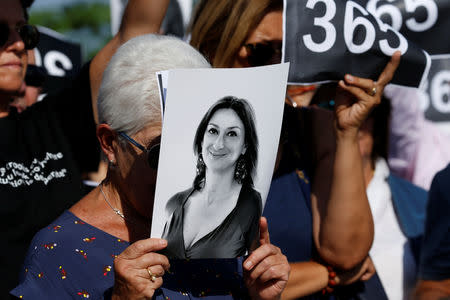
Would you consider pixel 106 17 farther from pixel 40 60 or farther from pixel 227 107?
pixel 227 107

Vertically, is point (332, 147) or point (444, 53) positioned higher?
point (444, 53)

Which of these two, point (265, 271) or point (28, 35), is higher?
point (28, 35)

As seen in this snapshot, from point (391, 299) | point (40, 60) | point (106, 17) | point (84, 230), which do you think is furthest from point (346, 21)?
point (106, 17)

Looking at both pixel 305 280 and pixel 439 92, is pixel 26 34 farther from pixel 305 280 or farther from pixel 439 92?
pixel 439 92

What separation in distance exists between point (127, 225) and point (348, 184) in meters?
0.79

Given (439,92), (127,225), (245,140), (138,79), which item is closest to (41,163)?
(127,225)

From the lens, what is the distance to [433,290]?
2.16 metres

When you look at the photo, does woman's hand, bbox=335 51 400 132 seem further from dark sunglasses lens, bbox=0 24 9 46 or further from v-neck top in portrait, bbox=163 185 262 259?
dark sunglasses lens, bbox=0 24 9 46

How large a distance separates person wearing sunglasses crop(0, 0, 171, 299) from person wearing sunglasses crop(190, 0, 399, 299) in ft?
0.96

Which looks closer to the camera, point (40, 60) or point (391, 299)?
point (391, 299)

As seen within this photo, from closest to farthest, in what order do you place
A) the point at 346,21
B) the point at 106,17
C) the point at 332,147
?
the point at 346,21 < the point at 332,147 < the point at 106,17

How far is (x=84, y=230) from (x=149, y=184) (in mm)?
219

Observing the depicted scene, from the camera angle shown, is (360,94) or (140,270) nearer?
(140,270)

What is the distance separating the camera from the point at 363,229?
2.14 meters
